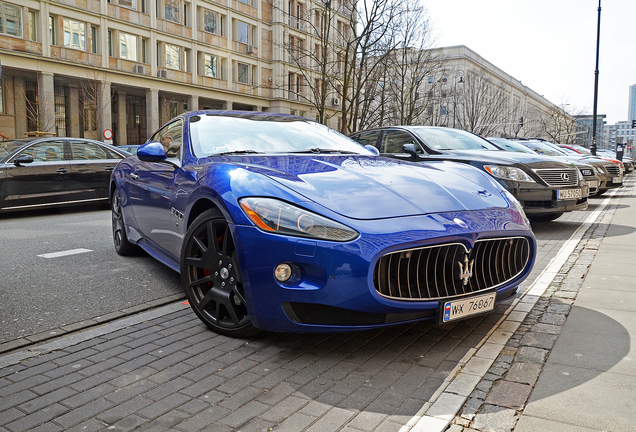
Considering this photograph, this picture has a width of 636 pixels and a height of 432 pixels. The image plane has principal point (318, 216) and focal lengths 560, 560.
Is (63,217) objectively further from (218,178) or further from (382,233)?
(382,233)

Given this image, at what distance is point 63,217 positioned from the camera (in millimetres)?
9867

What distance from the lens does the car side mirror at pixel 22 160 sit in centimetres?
983

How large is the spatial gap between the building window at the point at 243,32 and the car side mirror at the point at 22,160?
40.0 m

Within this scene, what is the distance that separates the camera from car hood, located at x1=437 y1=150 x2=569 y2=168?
802cm

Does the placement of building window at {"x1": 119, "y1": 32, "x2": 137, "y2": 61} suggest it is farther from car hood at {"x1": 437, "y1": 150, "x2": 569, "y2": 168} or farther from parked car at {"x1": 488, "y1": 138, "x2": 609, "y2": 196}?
car hood at {"x1": 437, "y1": 150, "x2": 569, "y2": 168}

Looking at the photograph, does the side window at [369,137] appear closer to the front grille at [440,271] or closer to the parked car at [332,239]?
the parked car at [332,239]

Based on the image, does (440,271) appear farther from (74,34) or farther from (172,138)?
(74,34)

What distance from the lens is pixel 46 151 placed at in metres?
10.3

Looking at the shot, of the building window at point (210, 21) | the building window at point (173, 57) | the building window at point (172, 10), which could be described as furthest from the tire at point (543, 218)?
the building window at point (210, 21)

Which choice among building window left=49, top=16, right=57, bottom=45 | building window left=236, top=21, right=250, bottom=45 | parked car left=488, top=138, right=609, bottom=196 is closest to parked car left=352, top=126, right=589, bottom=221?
parked car left=488, top=138, right=609, bottom=196

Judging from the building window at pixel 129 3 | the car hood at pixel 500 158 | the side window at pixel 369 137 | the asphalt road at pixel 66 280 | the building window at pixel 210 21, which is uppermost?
the building window at pixel 210 21

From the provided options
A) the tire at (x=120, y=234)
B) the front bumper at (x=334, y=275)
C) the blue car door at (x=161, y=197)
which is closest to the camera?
the front bumper at (x=334, y=275)

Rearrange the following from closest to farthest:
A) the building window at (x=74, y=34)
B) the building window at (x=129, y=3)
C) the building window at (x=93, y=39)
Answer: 1. the building window at (x=74, y=34)
2. the building window at (x=93, y=39)
3. the building window at (x=129, y=3)

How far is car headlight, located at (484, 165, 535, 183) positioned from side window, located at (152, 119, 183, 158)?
460 centimetres
